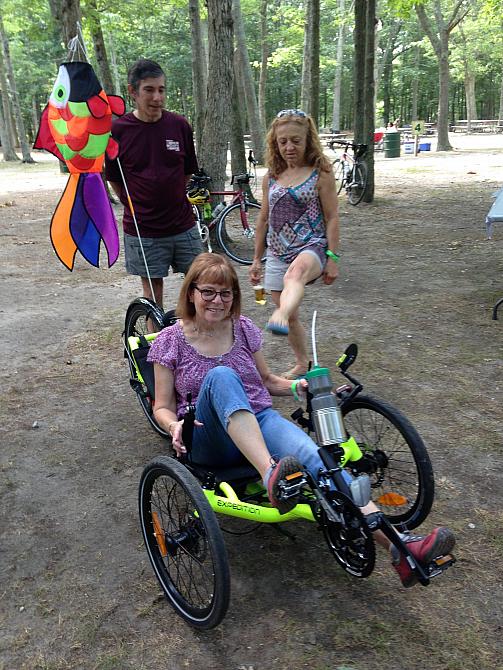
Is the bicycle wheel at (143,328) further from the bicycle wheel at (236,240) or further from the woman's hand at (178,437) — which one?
the bicycle wheel at (236,240)

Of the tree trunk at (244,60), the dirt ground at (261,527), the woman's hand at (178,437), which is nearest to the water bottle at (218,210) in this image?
the dirt ground at (261,527)

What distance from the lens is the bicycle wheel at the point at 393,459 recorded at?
2330 millimetres

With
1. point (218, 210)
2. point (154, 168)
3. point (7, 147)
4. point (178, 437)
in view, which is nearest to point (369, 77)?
point (218, 210)

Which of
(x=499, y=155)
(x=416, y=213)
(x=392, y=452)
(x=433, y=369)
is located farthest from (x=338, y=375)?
(x=499, y=155)

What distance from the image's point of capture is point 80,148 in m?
3.25

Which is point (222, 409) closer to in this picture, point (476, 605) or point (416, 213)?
point (476, 605)

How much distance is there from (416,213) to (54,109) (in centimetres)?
802

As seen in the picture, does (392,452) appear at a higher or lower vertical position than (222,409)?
lower

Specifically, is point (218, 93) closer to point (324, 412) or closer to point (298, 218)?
point (298, 218)

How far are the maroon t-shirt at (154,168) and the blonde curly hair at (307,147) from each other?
0.61m

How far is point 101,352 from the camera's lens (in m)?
4.80

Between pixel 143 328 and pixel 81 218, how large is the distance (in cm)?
100

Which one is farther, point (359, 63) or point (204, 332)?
point (359, 63)

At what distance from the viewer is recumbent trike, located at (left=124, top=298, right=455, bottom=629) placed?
1.96 meters
